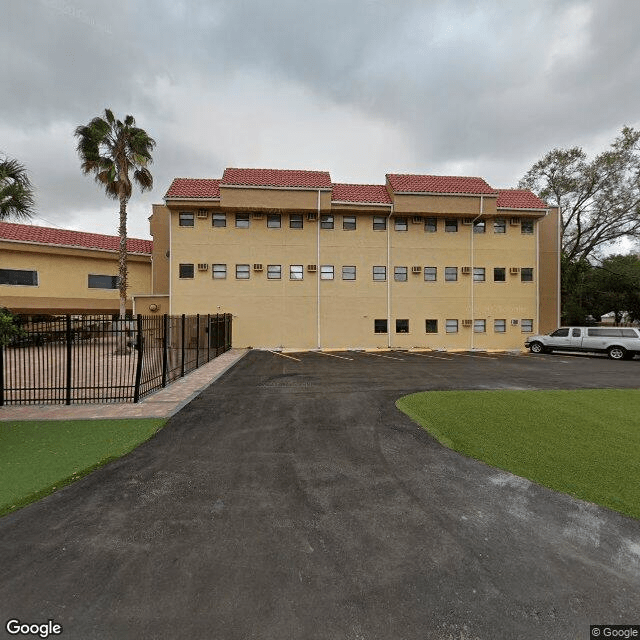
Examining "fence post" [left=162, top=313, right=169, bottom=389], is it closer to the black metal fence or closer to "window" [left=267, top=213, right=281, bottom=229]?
the black metal fence

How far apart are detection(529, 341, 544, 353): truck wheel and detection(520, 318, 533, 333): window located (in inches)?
132

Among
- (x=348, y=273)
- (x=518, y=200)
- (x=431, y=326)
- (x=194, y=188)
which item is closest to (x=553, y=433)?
(x=431, y=326)

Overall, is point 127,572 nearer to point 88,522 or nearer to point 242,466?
point 88,522

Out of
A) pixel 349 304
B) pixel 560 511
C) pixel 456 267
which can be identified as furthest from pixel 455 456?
pixel 456 267

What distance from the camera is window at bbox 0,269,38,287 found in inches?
878

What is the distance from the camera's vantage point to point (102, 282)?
25406mm

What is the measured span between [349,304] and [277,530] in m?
20.2

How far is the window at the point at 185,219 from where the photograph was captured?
22141 mm

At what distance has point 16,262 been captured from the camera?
74.1 ft

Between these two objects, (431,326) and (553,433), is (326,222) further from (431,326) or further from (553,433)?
(553,433)

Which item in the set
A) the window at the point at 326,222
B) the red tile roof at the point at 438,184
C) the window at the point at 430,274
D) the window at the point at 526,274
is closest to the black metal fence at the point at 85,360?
the window at the point at 326,222

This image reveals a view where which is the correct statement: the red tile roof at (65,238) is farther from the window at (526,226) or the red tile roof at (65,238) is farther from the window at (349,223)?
the window at (526,226)

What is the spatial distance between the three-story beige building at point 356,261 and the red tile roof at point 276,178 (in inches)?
5.5

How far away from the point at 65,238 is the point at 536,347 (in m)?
35.3
